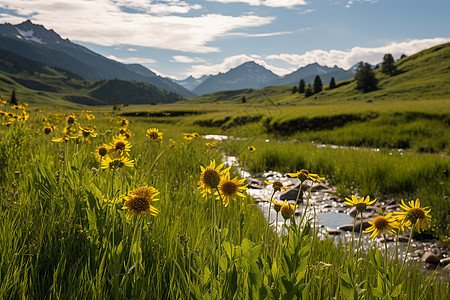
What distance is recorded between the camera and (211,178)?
1.64 m

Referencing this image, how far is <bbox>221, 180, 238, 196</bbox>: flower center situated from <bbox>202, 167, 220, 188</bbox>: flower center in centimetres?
15

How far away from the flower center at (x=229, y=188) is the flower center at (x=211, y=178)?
15 cm

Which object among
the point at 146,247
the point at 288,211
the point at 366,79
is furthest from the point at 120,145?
the point at 366,79

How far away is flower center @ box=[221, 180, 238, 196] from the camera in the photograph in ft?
6.01

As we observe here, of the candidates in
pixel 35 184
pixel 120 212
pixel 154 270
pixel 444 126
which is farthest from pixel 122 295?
pixel 444 126

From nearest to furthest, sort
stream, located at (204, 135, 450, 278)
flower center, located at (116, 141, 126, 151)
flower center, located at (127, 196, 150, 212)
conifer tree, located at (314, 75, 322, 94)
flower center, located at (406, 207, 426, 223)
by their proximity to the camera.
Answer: flower center, located at (127, 196, 150, 212)
flower center, located at (406, 207, 426, 223)
flower center, located at (116, 141, 126, 151)
stream, located at (204, 135, 450, 278)
conifer tree, located at (314, 75, 322, 94)

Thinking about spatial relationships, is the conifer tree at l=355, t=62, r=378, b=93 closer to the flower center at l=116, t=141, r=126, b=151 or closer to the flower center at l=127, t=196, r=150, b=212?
the flower center at l=116, t=141, r=126, b=151

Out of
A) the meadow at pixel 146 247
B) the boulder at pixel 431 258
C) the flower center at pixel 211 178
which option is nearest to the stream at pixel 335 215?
the boulder at pixel 431 258

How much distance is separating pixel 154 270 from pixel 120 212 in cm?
49

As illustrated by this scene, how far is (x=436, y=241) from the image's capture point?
5402 mm

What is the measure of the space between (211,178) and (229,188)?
229mm

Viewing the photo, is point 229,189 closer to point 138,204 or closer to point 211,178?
point 211,178

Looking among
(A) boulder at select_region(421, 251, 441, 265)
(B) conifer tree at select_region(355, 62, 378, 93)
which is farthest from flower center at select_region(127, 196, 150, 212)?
(B) conifer tree at select_region(355, 62, 378, 93)

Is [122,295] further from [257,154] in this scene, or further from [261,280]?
[257,154]
